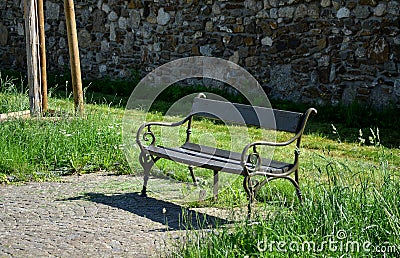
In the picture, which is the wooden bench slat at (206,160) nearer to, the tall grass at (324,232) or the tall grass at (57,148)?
the tall grass at (324,232)

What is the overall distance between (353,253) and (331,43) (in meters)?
6.12

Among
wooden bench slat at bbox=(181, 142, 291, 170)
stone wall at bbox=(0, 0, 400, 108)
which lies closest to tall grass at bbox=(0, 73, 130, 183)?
wooden bench slat at bbox=(181, 142, 291, 170)

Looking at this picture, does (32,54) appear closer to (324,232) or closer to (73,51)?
(73,51)

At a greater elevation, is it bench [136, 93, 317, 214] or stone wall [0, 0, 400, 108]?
stone wall [0, 0, 400, 108]

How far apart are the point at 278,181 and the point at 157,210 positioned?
1.18 m

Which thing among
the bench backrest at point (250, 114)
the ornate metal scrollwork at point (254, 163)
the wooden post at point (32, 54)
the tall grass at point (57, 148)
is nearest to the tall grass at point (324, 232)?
the ornate metal scrollwork at point (254, 163)

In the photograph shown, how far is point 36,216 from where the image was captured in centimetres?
546

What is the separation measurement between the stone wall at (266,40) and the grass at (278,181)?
2.30 ft

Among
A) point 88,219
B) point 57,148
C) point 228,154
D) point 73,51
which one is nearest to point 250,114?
point 228,154

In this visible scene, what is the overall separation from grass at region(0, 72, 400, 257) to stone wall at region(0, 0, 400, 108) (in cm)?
70

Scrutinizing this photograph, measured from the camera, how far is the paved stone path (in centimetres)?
467

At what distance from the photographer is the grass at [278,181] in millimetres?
A: 3994

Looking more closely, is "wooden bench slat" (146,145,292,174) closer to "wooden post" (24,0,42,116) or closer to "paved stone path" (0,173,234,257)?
"paved stone path" (0,173,234,257)

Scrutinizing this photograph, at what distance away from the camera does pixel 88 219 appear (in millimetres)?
5375
